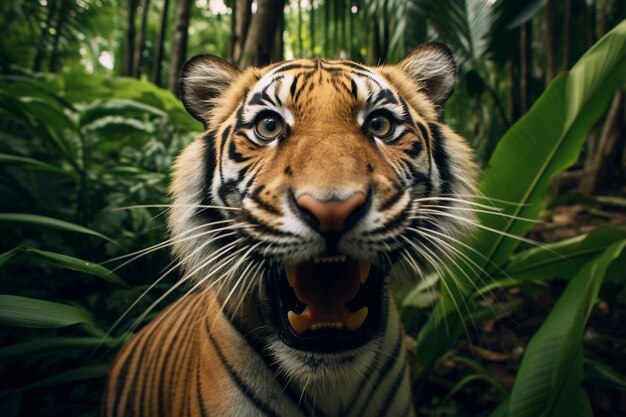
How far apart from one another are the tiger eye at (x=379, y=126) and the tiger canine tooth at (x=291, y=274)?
0.45 metres

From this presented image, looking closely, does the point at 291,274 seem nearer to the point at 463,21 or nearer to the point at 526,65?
the point at 463,21

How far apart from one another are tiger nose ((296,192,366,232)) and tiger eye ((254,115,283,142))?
0.38m

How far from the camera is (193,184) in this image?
4.54 feet

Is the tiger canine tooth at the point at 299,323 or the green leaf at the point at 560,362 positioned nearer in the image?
the tiger canine tooth at the point at 299,323

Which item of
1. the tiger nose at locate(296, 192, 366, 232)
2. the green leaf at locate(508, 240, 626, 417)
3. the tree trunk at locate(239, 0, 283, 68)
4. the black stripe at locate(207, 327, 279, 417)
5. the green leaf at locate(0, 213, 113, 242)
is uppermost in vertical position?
the tree trunk at locate(239, 0, 283, 68)

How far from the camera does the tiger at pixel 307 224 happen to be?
39.0 inches

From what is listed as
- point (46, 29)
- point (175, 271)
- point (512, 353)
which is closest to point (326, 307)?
point (175, 271)

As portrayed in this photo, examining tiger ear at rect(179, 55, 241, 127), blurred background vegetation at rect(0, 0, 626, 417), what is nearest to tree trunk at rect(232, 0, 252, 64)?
blurred background vegetation at rect(0, 0, 626, 417)

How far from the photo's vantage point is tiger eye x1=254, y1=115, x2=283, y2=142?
1242 millimetres

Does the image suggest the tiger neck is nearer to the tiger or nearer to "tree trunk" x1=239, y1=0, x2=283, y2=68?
the tiger

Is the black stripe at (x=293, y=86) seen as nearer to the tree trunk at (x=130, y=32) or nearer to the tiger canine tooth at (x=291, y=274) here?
the tiger canine tooth at (x=291, y=274)

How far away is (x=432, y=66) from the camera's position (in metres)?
1.58

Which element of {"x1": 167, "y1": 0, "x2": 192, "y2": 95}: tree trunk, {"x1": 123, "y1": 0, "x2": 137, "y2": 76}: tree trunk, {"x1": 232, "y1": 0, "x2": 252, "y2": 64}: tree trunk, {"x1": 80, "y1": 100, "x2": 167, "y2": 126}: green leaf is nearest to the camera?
{"x1": 80, "y1": 100, "x2": 167, "y2": 126}: green leaf

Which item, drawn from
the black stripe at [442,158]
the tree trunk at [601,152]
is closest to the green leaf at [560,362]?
the black stripe at [442,158]
